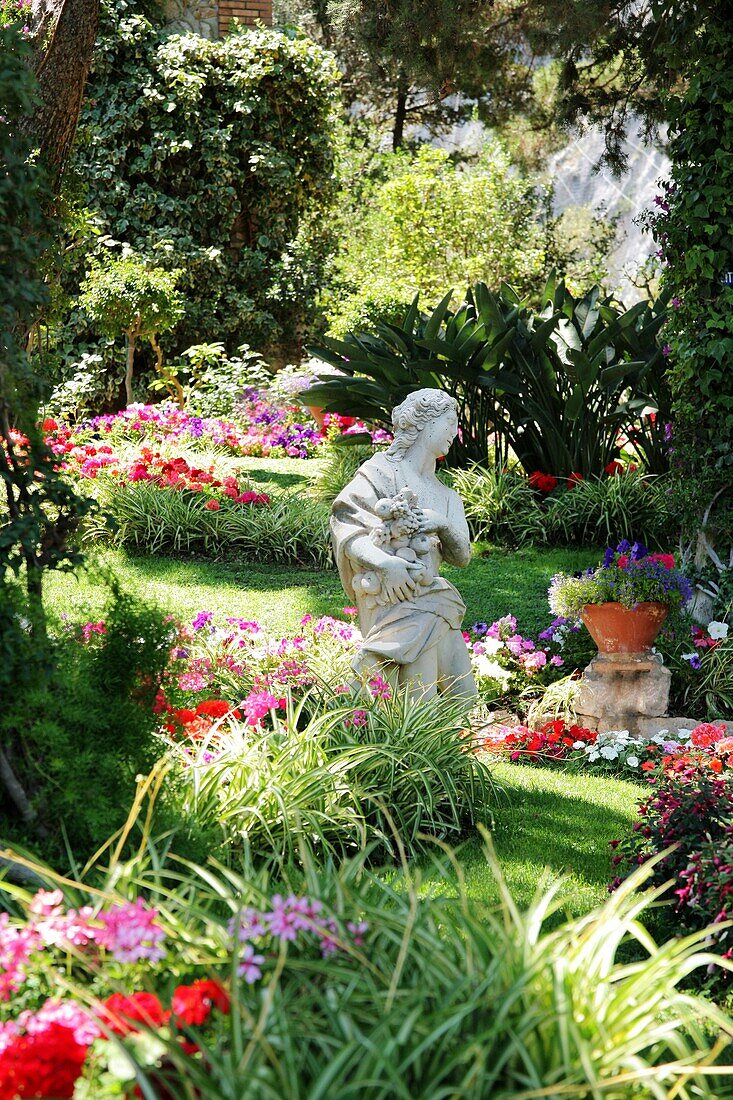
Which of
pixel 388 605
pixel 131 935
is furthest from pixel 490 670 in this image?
pixel 131 935

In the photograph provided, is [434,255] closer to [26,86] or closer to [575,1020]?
[26,86]

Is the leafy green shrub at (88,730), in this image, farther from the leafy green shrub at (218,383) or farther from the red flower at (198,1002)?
the leafy green shrub at (218,383)

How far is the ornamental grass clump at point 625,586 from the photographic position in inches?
233

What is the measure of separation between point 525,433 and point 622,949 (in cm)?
628

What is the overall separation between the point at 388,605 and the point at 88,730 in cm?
197

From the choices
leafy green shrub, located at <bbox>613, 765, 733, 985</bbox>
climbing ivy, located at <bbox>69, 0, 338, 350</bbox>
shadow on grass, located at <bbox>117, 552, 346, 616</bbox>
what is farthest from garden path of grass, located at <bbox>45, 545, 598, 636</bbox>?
climbing ivy, located at <bbox>69, 0, 338, 350</bbox>

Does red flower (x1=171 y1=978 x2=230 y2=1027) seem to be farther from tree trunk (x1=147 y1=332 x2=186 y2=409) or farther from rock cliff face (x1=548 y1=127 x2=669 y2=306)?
rock cliff face (x1=548 y1=127 x2=669 y2=306)

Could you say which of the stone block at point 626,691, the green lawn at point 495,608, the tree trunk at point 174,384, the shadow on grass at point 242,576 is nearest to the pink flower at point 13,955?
the green lawn at point 495,608

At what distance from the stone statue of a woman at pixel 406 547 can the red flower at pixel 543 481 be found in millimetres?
4050

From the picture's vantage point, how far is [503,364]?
895 cm

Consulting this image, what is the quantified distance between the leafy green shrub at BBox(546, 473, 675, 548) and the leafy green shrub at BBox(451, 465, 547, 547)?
0.57 ft

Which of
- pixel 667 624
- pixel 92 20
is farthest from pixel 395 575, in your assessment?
pixel 92 20

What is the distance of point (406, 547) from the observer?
4.89 meters

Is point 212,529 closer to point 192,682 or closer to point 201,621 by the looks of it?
point 201,621
